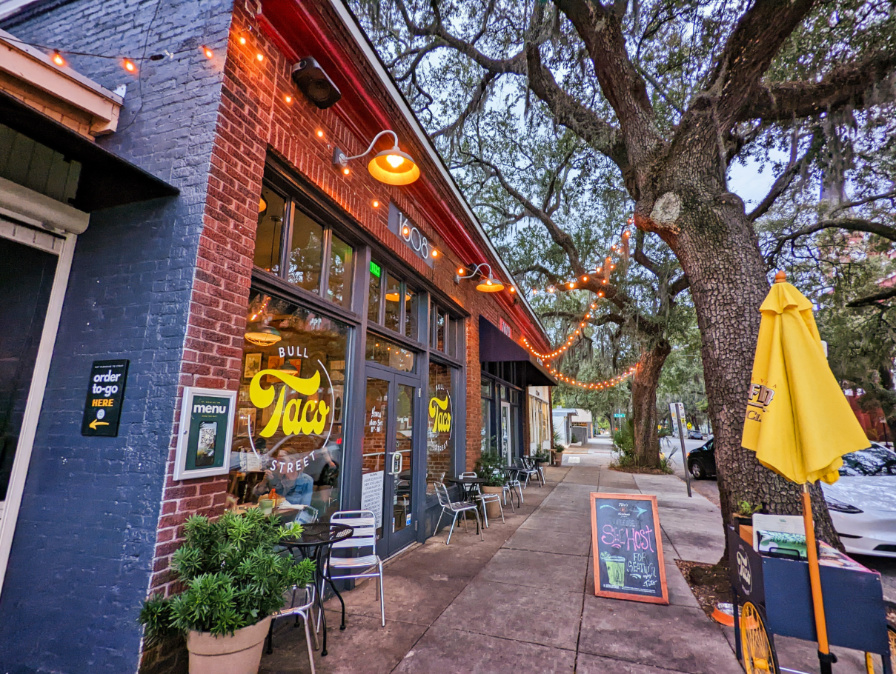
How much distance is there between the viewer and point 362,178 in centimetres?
477

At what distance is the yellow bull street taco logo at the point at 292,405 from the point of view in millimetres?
3578

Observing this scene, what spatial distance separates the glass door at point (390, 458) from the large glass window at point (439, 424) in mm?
562

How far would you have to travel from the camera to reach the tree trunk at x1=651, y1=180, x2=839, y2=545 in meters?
4.04

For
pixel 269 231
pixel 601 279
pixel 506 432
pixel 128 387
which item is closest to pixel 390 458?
pixel 269 231

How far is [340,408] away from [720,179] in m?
5.09

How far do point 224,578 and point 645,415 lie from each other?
48.8 ft

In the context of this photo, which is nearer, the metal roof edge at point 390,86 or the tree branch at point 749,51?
the metal roof edge at point 390,86

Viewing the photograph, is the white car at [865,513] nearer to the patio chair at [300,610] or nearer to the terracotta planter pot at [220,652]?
the patio chair at [300,610]

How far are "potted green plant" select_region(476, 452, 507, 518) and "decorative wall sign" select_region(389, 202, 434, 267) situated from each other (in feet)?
12.4

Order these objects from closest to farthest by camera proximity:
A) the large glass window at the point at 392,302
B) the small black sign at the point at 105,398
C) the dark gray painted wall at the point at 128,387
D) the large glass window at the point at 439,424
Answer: the dark gray painted wall at the point at 128,387, the small black sign at the point at 105,398, the large glass window at the point at 392,302, the large glass window at the point at 439,424

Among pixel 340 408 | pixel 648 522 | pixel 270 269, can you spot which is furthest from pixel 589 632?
pixel 270 269

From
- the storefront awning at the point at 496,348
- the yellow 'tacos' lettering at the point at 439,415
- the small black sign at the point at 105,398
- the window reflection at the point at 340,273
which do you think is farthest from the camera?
the storefront awning at the point at 496,348

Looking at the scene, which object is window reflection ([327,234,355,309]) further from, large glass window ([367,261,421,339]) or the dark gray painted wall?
the dark gray painted wall

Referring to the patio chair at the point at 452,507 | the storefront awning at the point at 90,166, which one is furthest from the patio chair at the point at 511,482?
the storefront awning at the point at 90,166
